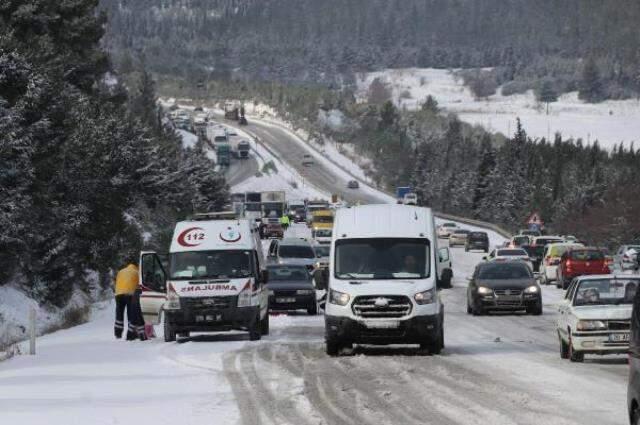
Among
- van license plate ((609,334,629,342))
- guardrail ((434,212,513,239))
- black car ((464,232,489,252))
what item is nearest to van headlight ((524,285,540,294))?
van license plate ((609,334,629,342))

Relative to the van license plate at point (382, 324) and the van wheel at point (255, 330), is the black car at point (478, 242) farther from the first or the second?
the van license plate at point (382, 324)

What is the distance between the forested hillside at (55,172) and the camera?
37.1m

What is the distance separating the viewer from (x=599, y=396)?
16094mm

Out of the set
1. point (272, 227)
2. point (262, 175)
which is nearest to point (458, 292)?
point (272, 227)

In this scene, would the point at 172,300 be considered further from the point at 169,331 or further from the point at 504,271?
the point at 504,271

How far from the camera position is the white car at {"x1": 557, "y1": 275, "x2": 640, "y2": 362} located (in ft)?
66.5

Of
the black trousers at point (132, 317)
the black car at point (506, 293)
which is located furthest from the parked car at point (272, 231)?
the black trousers at point (132, 317)

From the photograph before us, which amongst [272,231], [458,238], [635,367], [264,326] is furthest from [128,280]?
[458,238]

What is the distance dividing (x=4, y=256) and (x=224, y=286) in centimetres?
1226

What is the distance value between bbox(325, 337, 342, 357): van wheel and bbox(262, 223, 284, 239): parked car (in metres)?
67.9

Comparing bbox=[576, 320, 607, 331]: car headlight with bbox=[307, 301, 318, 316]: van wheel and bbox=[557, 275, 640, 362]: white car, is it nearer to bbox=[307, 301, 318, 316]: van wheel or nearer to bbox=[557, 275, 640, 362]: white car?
bbox=[557, 275, 640, 362]: white car

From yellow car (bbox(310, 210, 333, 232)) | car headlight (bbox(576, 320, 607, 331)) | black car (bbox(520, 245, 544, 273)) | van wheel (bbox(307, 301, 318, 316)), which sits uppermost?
car headlight (bbox(576, 320, 607, 331))

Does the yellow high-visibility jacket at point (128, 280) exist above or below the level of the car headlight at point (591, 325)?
below

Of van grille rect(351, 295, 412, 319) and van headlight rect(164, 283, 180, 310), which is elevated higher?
van grille rect(351, 295, 412, 319)
